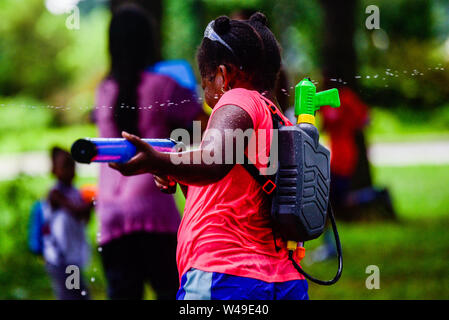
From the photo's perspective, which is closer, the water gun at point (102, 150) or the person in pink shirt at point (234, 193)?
the water gun at point (102, 150)

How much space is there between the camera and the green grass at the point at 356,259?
6180 millimetres

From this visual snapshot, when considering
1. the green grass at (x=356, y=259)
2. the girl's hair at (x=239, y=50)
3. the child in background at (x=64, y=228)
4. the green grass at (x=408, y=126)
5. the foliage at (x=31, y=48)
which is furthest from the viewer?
the foliage at (x=31, y=48)

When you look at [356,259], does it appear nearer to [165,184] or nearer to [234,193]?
[165,184]

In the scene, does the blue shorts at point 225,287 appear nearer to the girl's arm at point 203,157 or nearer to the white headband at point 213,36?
the girl's arm at point 203,157

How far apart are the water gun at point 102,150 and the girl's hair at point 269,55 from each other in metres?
0.65

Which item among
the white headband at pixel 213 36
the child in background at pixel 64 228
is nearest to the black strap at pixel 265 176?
the white headband at pixel 213 36

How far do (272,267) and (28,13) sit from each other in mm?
29040

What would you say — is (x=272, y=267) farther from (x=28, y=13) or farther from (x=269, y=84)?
(x=28, y=13)

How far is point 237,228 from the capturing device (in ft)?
7.61

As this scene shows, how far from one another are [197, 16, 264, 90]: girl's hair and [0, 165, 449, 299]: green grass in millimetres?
3806

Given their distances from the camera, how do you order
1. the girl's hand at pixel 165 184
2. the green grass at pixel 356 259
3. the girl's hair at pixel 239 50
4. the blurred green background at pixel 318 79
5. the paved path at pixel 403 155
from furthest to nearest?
the paved path at pixel 403 155
the blurred green background at pixel 318 79
the green grass at pixel 356 259
the girl's hand at pixel 165 184
the girl's hair at pixel 239 50

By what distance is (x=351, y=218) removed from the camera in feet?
32.6

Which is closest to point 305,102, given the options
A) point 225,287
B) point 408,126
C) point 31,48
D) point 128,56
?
point 225,287
